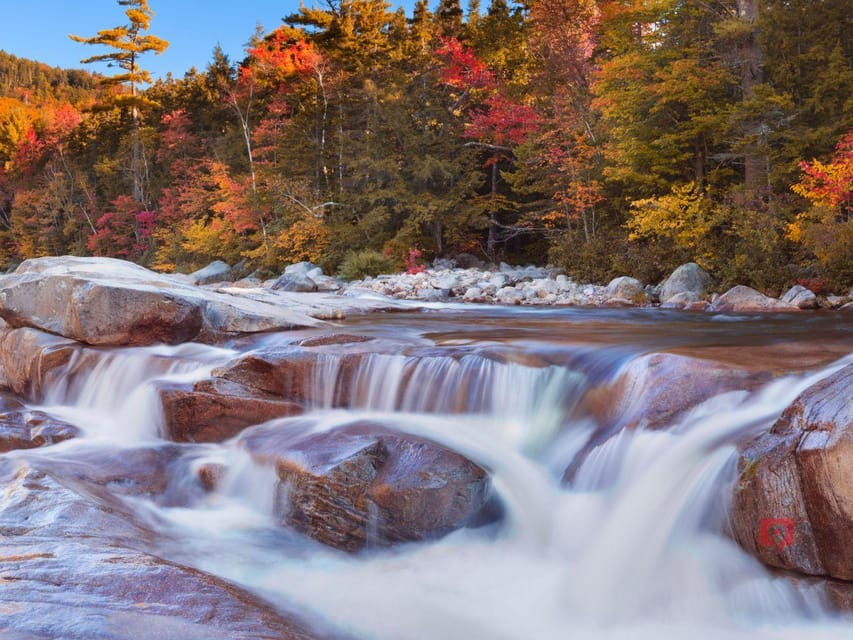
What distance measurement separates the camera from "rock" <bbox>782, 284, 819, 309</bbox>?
10648 mm

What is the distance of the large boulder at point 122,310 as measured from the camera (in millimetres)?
7133

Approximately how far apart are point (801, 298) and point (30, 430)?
1143 cm

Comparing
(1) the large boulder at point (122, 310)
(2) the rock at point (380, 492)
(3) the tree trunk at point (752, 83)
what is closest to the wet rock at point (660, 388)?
(2) the rock at point (380, 492)

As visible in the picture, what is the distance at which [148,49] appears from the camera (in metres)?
35.0

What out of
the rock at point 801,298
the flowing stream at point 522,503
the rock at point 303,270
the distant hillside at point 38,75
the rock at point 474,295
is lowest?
the flowing stream at point 522,503

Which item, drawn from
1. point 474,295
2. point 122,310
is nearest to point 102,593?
point 122,310

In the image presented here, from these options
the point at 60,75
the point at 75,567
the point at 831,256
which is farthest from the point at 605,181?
the point at 60,75

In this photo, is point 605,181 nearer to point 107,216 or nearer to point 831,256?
point 831,256

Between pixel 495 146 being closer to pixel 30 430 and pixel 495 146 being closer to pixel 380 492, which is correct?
pixel 30 430

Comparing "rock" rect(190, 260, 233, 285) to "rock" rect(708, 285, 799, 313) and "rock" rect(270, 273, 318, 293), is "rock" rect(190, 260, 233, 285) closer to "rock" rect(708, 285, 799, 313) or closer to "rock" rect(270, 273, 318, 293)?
"rock" rect(270, 273, 318, 293)

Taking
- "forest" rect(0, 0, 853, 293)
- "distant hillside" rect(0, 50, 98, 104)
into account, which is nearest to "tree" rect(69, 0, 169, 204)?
"forest" rect(0, 0, 853, 293)

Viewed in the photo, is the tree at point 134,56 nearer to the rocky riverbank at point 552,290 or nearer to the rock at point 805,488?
the rocky riverbank at point 552,290

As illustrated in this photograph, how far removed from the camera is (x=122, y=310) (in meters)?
7.12

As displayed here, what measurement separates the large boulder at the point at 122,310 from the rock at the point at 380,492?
12.1 ft
